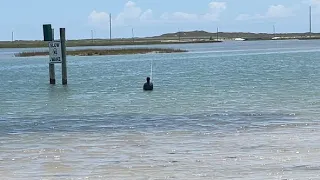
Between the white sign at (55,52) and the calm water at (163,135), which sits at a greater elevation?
the white sign at (55,52)

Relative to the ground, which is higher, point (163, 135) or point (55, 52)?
point (55, 52)

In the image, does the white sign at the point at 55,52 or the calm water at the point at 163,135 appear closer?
the calm water at the point at 163,135

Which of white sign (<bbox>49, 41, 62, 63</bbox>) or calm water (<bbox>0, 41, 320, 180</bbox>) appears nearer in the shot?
calm water (<bbox>0, 41, 320, 180</bbox>)

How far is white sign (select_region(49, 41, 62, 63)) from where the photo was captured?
1578 inches

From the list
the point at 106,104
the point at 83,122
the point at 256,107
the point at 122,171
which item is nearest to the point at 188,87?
the point at 106,104

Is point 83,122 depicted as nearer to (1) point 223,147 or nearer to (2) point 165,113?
(2) point 165,113

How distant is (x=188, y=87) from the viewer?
39.4 meters

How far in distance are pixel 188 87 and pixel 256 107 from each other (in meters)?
13.1

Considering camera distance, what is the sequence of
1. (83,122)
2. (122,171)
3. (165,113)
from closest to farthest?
(122,171)
(83,122)
(165,113)

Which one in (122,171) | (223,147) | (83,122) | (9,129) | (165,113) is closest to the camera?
(122,171)

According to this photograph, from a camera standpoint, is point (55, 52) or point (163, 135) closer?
point (163, 135)

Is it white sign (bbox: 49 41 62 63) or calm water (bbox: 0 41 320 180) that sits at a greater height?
white sign (bbox: 49 41 62 63)

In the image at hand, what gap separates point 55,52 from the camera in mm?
40281

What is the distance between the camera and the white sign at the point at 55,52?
4009 centimetres
